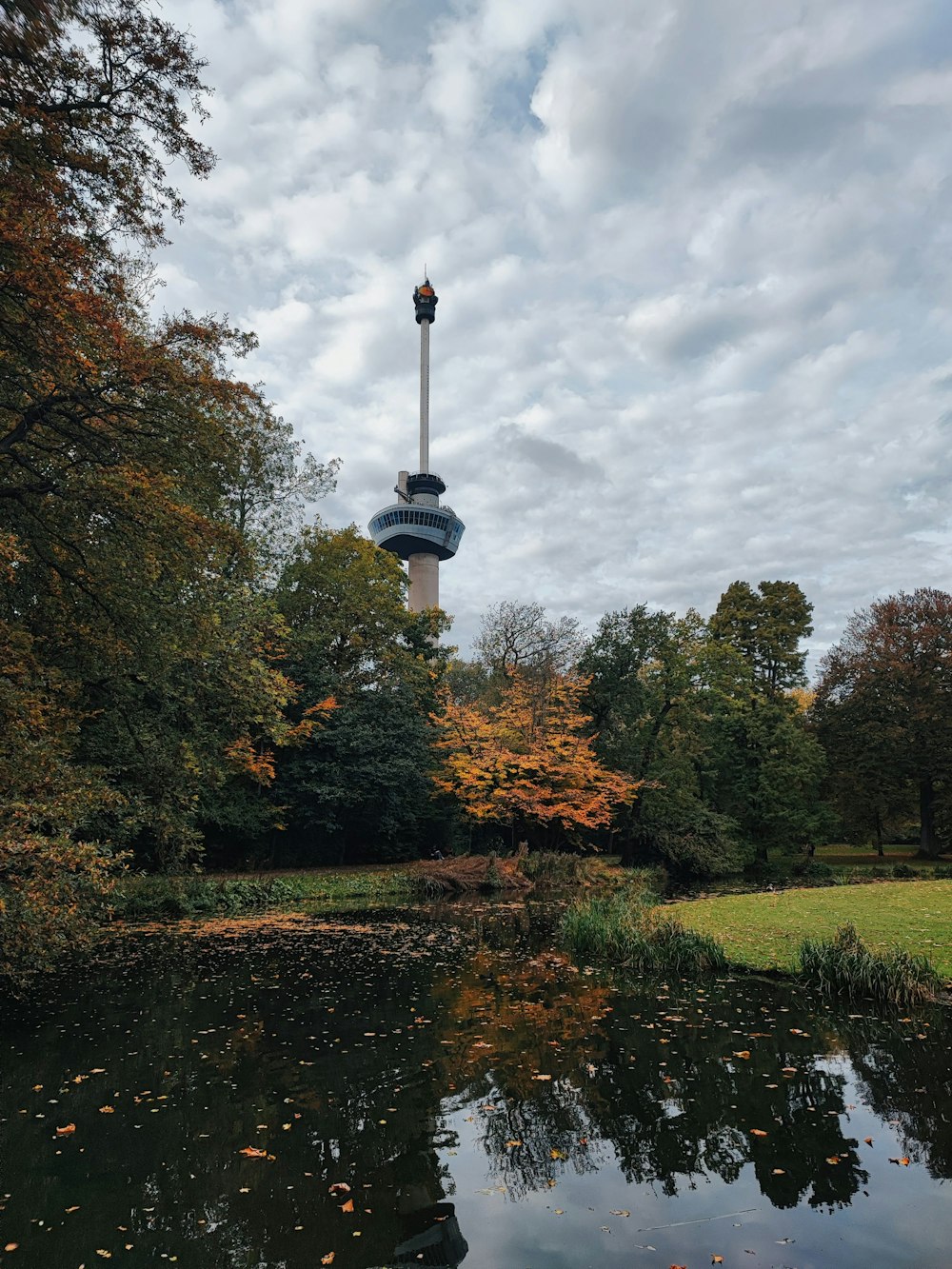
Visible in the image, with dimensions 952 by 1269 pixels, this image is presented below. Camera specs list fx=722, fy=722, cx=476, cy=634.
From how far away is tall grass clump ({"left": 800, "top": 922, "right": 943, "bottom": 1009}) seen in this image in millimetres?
8359

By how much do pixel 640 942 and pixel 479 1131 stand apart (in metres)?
6.29

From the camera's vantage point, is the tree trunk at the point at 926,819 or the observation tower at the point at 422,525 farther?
the observation tower at the point at 422,525

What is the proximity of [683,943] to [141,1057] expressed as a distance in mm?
Answer: 7327

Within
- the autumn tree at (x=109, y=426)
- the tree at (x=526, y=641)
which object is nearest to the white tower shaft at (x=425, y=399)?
the tree at (x=526, y=641)

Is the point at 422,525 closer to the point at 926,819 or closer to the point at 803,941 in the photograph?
the point at 926,819

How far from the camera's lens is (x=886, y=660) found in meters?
30.6

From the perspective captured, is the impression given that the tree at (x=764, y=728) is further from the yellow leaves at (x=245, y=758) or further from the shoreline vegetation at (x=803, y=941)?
the yellow leaves at (x=245, y=758)

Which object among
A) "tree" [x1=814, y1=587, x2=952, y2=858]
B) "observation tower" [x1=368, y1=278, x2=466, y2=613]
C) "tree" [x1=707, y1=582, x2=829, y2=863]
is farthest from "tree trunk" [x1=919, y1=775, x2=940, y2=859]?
"observation tower" [x1=368, y1=278, x2=466, y2=613]

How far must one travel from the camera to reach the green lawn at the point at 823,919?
10344mm

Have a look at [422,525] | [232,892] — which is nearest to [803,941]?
[232,892]

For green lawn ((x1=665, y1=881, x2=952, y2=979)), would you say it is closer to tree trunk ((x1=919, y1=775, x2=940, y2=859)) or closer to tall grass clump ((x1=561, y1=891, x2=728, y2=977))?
tall grass clump ((x1=561, y1=891, x2=728, y2=977))

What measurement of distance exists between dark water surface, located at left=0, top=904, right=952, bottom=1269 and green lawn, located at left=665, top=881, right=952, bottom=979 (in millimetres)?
1562

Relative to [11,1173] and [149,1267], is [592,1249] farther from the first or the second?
[11,1173]

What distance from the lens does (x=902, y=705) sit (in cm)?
2994
